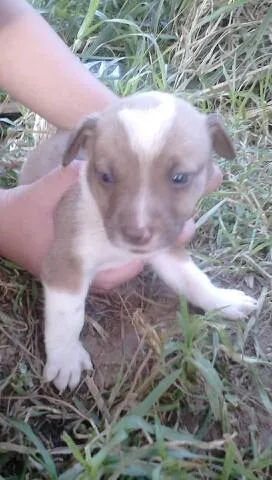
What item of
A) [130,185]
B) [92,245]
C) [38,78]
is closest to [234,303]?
[92,245]

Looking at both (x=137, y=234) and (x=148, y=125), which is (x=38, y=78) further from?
(x=137, y=234)

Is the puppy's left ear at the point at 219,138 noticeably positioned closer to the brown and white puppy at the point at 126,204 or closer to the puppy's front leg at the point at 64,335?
the brown and white puppy at the point at 126,204

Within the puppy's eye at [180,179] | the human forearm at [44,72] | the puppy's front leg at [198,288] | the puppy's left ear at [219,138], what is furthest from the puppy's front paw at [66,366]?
the human forearm at [44,72]

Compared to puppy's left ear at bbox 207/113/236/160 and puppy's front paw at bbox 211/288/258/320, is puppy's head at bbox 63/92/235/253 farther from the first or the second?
puppy's front paw at bbox 211/288/258/320

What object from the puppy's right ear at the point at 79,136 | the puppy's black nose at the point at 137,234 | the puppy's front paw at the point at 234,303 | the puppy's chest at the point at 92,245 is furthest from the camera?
the puppy's front paw at the point at 234,303

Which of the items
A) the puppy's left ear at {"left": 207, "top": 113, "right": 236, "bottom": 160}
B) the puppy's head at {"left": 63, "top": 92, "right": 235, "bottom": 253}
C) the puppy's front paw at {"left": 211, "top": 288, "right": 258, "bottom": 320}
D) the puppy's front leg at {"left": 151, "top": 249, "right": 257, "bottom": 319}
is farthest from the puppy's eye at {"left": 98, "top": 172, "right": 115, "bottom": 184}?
the puppy's front paw at {"left": 211, "top": 288, "right": 258, "bottom": 320}

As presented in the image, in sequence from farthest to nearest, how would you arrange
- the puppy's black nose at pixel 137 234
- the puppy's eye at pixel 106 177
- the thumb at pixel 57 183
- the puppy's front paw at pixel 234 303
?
the puppy's front paw at pixel 234 303
the thumb at pixel 57 183
the puppy's eye at pixel 106 177
the puppy's black nose at pixel 137 234

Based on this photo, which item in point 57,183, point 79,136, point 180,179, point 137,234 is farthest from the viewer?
point 57,183
